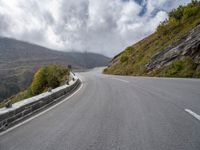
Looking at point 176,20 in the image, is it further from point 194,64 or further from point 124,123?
point 124,123

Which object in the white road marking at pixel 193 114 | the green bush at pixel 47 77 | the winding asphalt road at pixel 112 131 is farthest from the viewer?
the green bush at pixel 47 77

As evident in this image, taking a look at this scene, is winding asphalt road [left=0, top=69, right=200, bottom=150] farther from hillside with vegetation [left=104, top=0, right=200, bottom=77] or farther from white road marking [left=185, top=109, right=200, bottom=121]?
hillside with vegetation [left=104, top=0, right=200, bottom=77]

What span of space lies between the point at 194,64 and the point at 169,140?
70.4 ft

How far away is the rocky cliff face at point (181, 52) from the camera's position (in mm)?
25859

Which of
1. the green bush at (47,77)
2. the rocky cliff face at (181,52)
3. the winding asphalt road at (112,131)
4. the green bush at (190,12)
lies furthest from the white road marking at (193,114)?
the green bush at (190,12)

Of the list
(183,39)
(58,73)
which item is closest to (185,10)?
(183,39)

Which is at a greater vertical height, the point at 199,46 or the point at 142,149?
the point at 199,46

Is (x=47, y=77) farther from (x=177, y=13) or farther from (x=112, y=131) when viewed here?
(x=112, y=131)

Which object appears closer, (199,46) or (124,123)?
(124,123)

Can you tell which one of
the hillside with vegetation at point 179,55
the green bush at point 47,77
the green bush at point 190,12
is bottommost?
the green bush at point 47,77

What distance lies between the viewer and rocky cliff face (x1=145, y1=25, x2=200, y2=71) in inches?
1018

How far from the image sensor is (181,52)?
27750 millimetres

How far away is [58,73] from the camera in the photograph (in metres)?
41.7

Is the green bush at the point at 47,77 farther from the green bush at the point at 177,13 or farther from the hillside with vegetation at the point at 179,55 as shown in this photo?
the green bush at the point at 177,13
